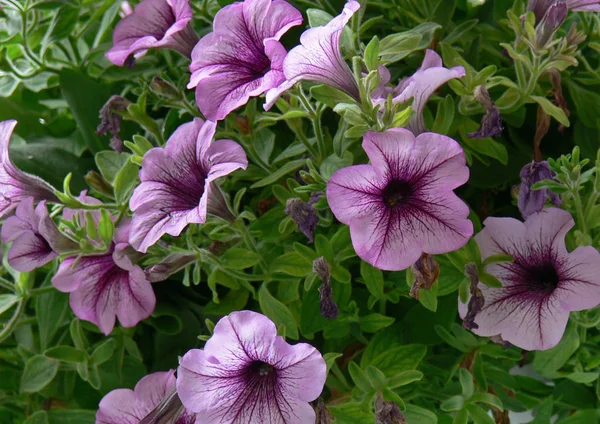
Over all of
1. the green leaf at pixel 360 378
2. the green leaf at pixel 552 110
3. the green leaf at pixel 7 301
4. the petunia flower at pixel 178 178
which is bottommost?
the green leaf at pixel 7 301

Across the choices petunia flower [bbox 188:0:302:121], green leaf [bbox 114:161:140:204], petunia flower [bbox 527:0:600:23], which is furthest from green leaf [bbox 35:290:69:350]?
petunia flower [bbox 527:0:600:23]

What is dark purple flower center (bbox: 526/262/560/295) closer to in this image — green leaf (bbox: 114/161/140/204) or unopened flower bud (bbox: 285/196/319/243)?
unopened flower bud (bbox: 285/196/319/243)

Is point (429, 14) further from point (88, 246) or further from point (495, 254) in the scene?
point (88, 246)

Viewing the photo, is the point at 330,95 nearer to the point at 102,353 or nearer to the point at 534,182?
the point at 534,182

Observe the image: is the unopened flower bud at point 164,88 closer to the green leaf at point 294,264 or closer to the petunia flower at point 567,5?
the green leaf at point 294,264

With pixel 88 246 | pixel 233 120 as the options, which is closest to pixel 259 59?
pixel 233 120

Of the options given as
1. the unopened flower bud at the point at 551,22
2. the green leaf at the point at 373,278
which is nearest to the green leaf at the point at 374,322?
the green leaf at the point at 373,278

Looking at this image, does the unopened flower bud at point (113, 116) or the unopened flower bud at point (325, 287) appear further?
the unopened flower bud at point (113, 116)
